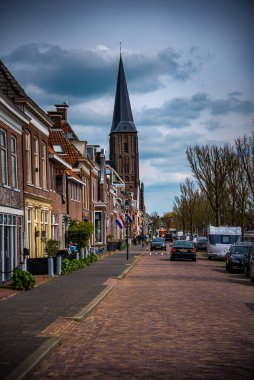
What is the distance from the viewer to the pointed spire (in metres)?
121

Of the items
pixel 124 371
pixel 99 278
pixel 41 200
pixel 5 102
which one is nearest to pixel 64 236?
pixel 41 200

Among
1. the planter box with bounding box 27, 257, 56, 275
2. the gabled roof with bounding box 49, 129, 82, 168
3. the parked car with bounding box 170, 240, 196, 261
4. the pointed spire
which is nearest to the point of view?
the planter box with bounding box 27, 257, 56, 275

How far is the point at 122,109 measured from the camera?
131m

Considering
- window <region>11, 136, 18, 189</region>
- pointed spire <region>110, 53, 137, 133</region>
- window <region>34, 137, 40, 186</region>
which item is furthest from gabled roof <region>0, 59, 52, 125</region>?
pointed spire <region>110, 53, 137, 133</region>

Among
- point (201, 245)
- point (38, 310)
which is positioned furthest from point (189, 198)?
point (38, 310)

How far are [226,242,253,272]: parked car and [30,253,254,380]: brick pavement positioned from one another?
12.0m

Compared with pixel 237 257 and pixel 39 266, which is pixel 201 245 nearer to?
pixel 237 257

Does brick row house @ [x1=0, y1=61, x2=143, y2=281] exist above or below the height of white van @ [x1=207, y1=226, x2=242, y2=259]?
above

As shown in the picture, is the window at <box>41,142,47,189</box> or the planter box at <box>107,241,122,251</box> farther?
the planter box at <box>107,241,122,251</box>

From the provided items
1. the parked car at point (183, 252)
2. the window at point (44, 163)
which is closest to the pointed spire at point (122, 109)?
the parked car at point (183, 252)

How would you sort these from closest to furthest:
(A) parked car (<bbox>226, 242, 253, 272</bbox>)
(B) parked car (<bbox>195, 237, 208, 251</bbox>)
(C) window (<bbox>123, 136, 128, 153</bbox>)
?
(A) parked car (<bbox>226, 242, 253, 272</bbox>) < (B) parked car (<bbox>195, 237, 208, 251</bbox>) < (C) window (<bbox>123, 136, 128, 153</bbox>)

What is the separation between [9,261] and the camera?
23703 millimetres

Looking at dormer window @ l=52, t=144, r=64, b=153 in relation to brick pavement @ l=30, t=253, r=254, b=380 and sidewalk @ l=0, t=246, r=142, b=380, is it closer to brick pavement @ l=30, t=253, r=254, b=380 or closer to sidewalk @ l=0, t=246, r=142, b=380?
sidewalk @ l=0, t=246, r=142, b=380

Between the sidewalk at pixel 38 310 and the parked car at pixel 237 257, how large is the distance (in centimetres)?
769
